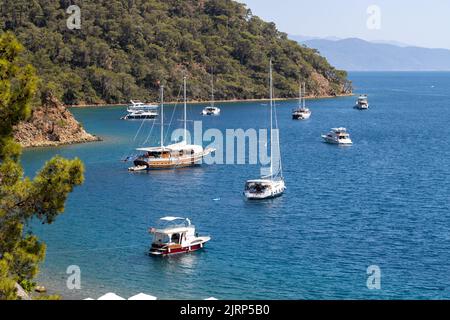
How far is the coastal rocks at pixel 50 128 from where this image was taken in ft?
290

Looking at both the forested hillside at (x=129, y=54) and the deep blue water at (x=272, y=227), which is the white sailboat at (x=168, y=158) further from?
the forested hillside at (x=129, y=54)

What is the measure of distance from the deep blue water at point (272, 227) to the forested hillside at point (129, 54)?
71.5m

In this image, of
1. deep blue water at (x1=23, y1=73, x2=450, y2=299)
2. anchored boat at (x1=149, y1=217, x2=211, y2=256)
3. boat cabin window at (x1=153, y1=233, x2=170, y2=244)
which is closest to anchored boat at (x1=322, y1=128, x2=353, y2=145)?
deep blue water at (x1=23, y1=73, x2=450, y2=299)

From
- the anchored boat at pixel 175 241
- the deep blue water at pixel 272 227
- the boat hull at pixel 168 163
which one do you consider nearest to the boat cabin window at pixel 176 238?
the anchored boat at pixel 175 241

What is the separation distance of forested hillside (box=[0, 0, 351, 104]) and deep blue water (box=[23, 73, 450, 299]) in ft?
235

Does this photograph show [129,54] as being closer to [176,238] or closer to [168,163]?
[168,163]

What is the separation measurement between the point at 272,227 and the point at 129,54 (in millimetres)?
132803

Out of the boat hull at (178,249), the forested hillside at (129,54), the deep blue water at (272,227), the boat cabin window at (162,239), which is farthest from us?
the forested hillside at (129,54)

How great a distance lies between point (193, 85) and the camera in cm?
17225

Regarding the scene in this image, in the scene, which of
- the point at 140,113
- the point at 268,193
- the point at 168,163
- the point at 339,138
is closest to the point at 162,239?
the point at 268,193

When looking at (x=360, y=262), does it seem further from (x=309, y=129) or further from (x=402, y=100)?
(x=402, y=100)

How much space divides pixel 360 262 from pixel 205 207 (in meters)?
17.8

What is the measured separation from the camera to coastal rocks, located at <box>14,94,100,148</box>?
88.4m
